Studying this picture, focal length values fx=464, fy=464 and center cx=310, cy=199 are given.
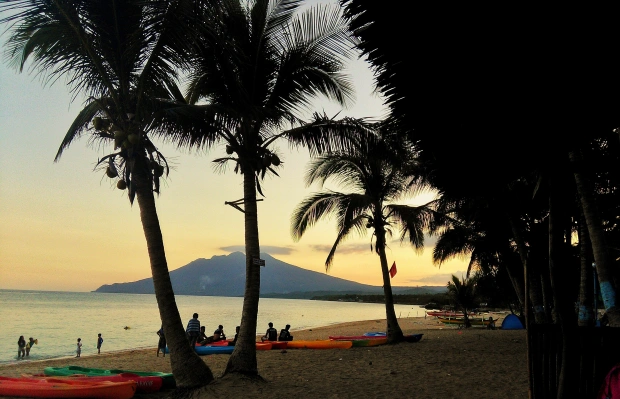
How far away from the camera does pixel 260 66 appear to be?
8.16 metres

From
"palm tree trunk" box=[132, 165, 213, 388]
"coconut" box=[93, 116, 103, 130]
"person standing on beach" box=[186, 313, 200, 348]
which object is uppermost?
"coconut" box=[93, 116, 103, 130]

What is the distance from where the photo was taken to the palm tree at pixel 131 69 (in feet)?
21.2

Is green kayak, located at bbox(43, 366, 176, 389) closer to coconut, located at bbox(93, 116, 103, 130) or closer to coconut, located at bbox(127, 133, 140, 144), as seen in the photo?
coconut, located at bbox(127, 133, 140, 144)

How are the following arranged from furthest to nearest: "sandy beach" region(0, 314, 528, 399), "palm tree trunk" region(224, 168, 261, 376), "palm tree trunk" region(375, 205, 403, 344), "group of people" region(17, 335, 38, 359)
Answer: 1. "group of people" region(17, 335, 38, 359)
2. "palm tree trunk" region(375, 205, 403, 344)
3. "palm tree trunk" region(224, 168, 261, 376)
4. "sandy beach" region(0, 314, 528, 399)

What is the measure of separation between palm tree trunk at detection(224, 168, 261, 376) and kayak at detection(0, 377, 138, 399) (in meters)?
1.56

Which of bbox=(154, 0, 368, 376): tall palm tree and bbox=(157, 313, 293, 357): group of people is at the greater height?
bbox=(154, 0, 368, 376): tall palm tree

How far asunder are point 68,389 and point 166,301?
82.9 inches

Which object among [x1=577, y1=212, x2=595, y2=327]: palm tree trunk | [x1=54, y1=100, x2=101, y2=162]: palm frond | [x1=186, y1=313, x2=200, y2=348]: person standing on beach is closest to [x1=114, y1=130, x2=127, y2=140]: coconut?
[x1=54, y1=100, x2=101, y2=162]: palm frond

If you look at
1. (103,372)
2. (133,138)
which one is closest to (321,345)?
(103,372)

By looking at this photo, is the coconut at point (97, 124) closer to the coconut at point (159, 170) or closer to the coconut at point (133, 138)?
the coconut at point (133, 138)

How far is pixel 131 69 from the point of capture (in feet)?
22.7

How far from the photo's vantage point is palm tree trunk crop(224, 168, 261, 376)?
748cm

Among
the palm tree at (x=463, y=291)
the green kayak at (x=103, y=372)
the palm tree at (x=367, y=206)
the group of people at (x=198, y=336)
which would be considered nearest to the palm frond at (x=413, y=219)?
the palm tree at (x=367, y=206)

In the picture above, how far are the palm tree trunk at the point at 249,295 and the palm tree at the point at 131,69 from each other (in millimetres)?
822
